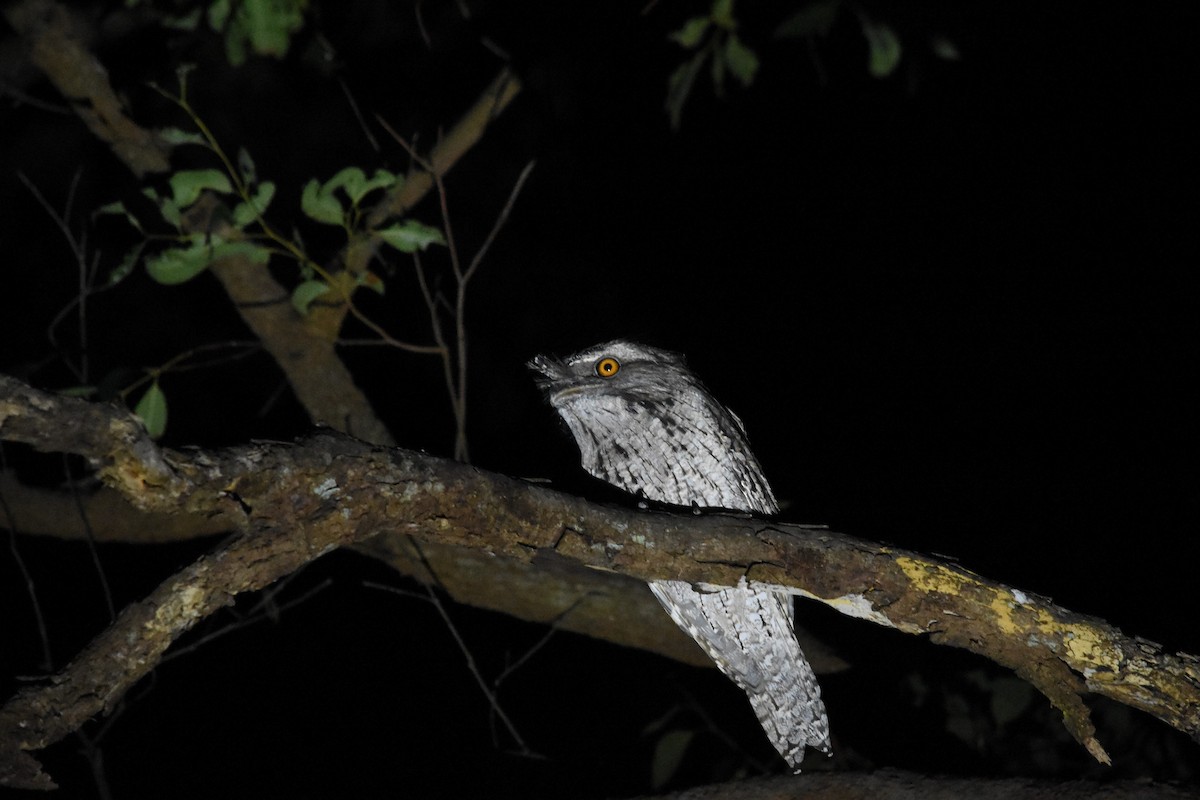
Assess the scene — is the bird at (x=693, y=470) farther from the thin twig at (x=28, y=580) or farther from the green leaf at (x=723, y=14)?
the thin twig at (x=28, y=580)

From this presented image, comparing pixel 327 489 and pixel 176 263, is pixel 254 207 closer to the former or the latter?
pixel 176 263

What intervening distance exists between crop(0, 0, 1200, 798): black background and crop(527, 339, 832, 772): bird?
4.19 ft

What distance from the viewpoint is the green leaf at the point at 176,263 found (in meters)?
2.32

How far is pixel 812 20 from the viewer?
2.05 metres

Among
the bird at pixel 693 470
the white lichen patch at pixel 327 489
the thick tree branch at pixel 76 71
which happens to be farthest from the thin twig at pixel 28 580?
the bird at pixel 693 470

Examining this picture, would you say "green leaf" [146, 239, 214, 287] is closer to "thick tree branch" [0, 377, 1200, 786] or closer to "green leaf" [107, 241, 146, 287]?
"green leaf" [107, 241, 146, 287]

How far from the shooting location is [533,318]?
5141 mm

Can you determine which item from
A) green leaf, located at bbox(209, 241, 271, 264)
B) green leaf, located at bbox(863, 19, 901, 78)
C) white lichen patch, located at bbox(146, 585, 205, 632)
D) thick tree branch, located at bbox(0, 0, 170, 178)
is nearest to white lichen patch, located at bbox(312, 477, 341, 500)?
white lichen patch, located at bbox(146, 585, 205, 632)

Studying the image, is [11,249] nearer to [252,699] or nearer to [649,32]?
[252,699]

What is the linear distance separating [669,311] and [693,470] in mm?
2485

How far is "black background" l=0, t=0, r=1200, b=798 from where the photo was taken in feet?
14.8

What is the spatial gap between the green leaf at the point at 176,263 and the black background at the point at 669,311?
1.89 m

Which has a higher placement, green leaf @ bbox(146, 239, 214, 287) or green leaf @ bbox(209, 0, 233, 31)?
green leaf @ bbox(209, 0, 233, 31)

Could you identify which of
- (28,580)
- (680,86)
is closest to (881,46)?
(680,86)
